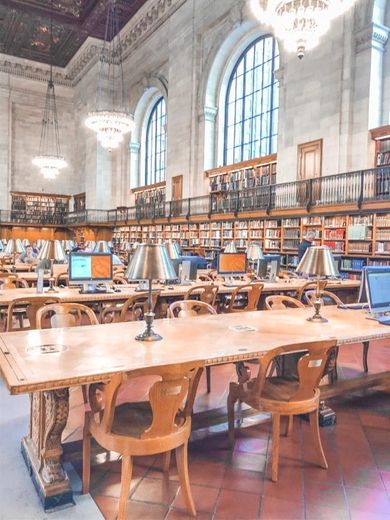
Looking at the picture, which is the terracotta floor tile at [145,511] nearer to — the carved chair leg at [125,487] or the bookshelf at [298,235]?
the carved chair leg at [125,487]

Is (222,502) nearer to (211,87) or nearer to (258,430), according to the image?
(258,430)

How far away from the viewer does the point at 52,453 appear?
207 cm

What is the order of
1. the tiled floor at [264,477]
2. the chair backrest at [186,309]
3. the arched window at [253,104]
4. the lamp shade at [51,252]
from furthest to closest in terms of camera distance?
1. the arched window at [253,104]
2. the lamp shade at [51,252]
3. the chair backrest at [186,309]
4. the tiled floor at [264,477]

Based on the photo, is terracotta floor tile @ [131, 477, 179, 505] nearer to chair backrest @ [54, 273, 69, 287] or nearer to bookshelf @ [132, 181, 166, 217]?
chair backrest @ [54, 273, 69, 287]

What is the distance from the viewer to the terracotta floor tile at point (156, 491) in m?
2.10

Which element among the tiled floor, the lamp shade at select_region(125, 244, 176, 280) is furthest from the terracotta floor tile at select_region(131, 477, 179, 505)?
the lamp shade at select_region(125, 244, 176, 280)

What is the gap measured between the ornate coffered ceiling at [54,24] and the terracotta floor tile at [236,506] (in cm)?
1771

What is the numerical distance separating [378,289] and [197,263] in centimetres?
389

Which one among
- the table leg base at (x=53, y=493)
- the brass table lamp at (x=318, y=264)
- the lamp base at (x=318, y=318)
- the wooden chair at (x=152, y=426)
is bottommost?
the table leg base at (x=53, y=493)

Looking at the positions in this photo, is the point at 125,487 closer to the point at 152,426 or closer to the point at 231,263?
the point at 152,426

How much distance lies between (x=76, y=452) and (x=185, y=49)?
617 inches

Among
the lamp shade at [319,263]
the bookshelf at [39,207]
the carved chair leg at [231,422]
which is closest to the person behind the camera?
the carved chair leg at [231,422]

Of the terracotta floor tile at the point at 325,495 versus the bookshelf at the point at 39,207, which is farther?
the bookshelf at the point at 39,207

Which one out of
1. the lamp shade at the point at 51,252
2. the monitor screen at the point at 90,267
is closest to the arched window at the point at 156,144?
the monitor screen at the point at 90,267
